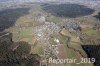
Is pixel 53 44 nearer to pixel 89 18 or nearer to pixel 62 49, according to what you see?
pixel 62 49

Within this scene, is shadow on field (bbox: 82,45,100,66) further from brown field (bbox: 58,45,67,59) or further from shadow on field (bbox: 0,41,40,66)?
shadow on field (bbox: 0,41,40,66)

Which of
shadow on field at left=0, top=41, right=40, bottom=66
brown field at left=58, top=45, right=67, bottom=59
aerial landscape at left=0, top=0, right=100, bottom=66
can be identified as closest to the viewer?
shadow on field at left=0, top=41, right=40, bottom=66

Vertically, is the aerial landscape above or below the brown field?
above

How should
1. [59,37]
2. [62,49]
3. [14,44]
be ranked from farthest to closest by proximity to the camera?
[59,37]
[14,44]
[62,49]

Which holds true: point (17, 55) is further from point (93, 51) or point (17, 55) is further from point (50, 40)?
point (93, 51)

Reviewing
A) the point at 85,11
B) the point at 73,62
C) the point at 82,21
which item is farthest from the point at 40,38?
the point at 85,11

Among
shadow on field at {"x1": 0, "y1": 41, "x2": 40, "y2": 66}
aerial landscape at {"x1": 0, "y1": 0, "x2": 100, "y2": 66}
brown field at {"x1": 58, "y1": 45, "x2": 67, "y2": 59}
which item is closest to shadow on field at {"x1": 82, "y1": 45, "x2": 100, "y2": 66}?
aerial landscape at {"x1": 0, "y1": 0, "x2": 100, "y2": 66}

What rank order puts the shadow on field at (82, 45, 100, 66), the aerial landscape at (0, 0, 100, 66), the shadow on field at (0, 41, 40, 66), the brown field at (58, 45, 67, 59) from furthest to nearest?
the brown field at (58, 45, 67, 59), the aerial landscape at (0, 0, 100, 66), the shadow on field at (82, 45, 100, 66), the shadow on field at (0, 41, 40, 66)

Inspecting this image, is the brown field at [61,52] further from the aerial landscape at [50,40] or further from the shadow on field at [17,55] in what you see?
the shadow on field at [17,55]
